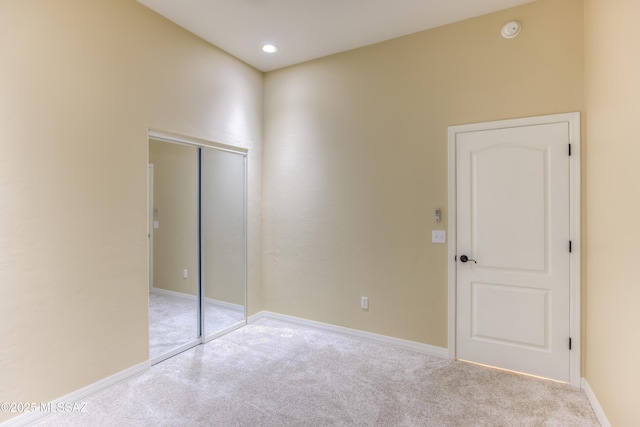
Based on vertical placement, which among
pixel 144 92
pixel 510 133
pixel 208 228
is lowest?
pixel 208 228

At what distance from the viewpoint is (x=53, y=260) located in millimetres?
2223

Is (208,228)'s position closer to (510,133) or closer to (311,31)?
(311,31)

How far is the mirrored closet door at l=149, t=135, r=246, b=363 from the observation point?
2.97 metres

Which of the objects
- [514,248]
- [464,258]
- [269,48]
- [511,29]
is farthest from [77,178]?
[511,29]

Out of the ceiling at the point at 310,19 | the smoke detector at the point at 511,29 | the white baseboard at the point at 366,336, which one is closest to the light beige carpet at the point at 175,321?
the white baseboard at the point at 366,336

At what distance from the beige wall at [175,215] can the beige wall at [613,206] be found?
330cm

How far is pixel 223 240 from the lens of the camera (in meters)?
3.62

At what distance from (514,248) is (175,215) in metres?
3.08

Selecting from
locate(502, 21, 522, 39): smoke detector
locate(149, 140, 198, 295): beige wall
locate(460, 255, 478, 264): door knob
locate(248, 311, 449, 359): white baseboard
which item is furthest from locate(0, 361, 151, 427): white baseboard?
locate(502, 21, 522, 39): smoke detector

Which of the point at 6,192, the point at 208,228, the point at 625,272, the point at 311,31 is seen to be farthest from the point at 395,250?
the point at 6,192

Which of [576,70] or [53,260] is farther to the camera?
[576,70]

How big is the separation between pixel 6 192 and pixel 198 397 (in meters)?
1.85

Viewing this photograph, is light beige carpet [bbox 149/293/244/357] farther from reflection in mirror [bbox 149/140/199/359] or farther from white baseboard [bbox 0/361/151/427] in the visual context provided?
white baseboard [bbox 0/361/151/427]

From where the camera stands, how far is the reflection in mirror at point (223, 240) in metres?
3.41
